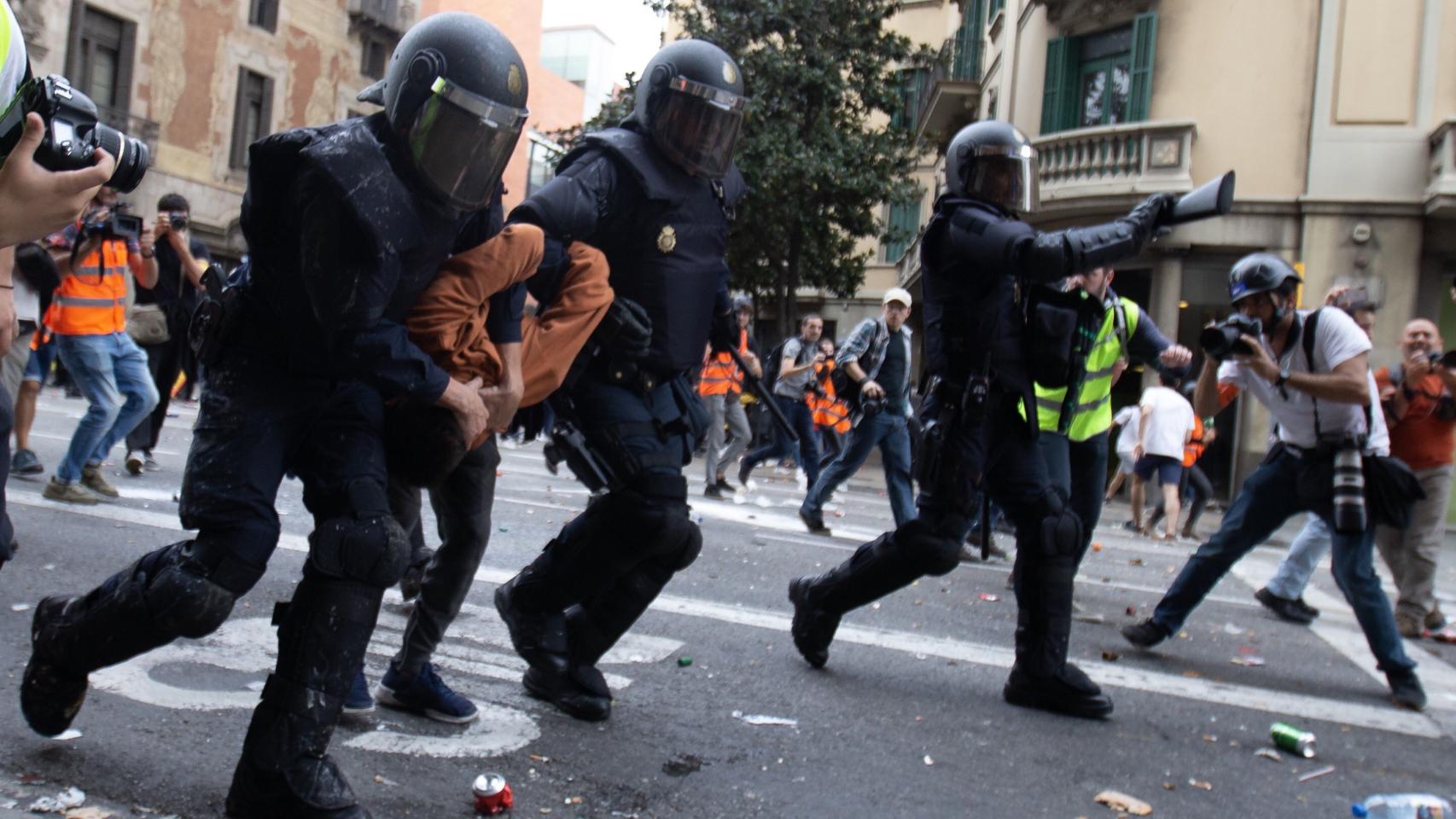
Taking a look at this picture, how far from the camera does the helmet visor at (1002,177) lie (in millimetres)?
4371

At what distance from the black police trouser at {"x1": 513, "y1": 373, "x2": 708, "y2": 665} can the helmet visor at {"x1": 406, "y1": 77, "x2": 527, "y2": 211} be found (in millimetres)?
1125

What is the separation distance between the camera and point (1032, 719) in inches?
164

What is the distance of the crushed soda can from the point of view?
9.28 feet

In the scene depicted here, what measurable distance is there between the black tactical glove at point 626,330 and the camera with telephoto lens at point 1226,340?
2235 millimetres

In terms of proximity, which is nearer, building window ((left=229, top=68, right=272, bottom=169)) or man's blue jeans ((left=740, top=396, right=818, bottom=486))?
man's blue jeans ((left=740, top=396, right=818, bottom=486))

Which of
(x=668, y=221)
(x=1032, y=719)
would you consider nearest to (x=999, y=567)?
(x=1032, y=719)

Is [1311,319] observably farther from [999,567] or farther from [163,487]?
[163,487]

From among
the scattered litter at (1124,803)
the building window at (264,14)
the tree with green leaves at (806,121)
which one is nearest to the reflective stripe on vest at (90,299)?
the scattered litter at (1124,803)

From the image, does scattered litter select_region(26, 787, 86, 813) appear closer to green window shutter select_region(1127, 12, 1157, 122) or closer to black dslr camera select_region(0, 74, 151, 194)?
black dslr camera select_region(0, 74, 151, 194)

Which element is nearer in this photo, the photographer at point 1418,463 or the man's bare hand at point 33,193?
the man's bare hand at point 33,193

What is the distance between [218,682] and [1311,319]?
426cm

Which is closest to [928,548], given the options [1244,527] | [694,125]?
[694,125]

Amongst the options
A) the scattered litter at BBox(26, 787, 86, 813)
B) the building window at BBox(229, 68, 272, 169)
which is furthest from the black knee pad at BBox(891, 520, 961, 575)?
the building window at BBox(229, 68, 272, 169)

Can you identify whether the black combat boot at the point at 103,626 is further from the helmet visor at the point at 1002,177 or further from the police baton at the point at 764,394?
the helmet visor at the point at 1002,177
